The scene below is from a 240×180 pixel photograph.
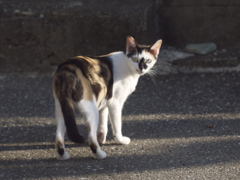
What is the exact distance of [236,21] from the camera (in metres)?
7.27

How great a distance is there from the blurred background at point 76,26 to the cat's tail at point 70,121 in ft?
9.33

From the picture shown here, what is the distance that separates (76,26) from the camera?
6.89 m

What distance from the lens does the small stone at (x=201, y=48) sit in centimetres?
714

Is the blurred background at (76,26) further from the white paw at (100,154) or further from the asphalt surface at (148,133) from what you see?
the white paw at (100,154)

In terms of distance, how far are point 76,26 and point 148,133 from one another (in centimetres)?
241

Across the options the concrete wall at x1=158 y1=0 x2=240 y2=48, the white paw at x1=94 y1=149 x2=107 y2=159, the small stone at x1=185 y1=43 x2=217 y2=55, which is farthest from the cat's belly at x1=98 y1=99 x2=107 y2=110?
the concrete wall at x1=158 y1=0 x2=240 y2=48

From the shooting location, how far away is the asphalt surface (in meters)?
4.27

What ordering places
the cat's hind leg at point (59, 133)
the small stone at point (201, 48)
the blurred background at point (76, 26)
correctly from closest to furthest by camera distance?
the cat's hind leg at point (59, 133), the blurred background at point (76, 26), the small stone at point (201, 48)

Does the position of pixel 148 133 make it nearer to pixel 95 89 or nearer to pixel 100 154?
pixel 100 154

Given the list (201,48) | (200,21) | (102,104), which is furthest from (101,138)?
(200,21)

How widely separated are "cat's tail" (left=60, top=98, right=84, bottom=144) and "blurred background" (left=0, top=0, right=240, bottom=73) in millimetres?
2843

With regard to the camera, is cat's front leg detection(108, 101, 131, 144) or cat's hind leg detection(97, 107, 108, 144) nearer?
cat's front leg detection(108, 101, 131, 144)

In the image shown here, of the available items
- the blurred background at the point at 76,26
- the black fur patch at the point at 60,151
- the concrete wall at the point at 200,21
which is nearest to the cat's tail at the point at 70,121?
the black fur patch at the point at 60,151

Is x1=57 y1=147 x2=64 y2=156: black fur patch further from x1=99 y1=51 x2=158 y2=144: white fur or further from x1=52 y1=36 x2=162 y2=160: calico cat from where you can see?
x1=99 y1=51 x2=158 y2=144: white fur
